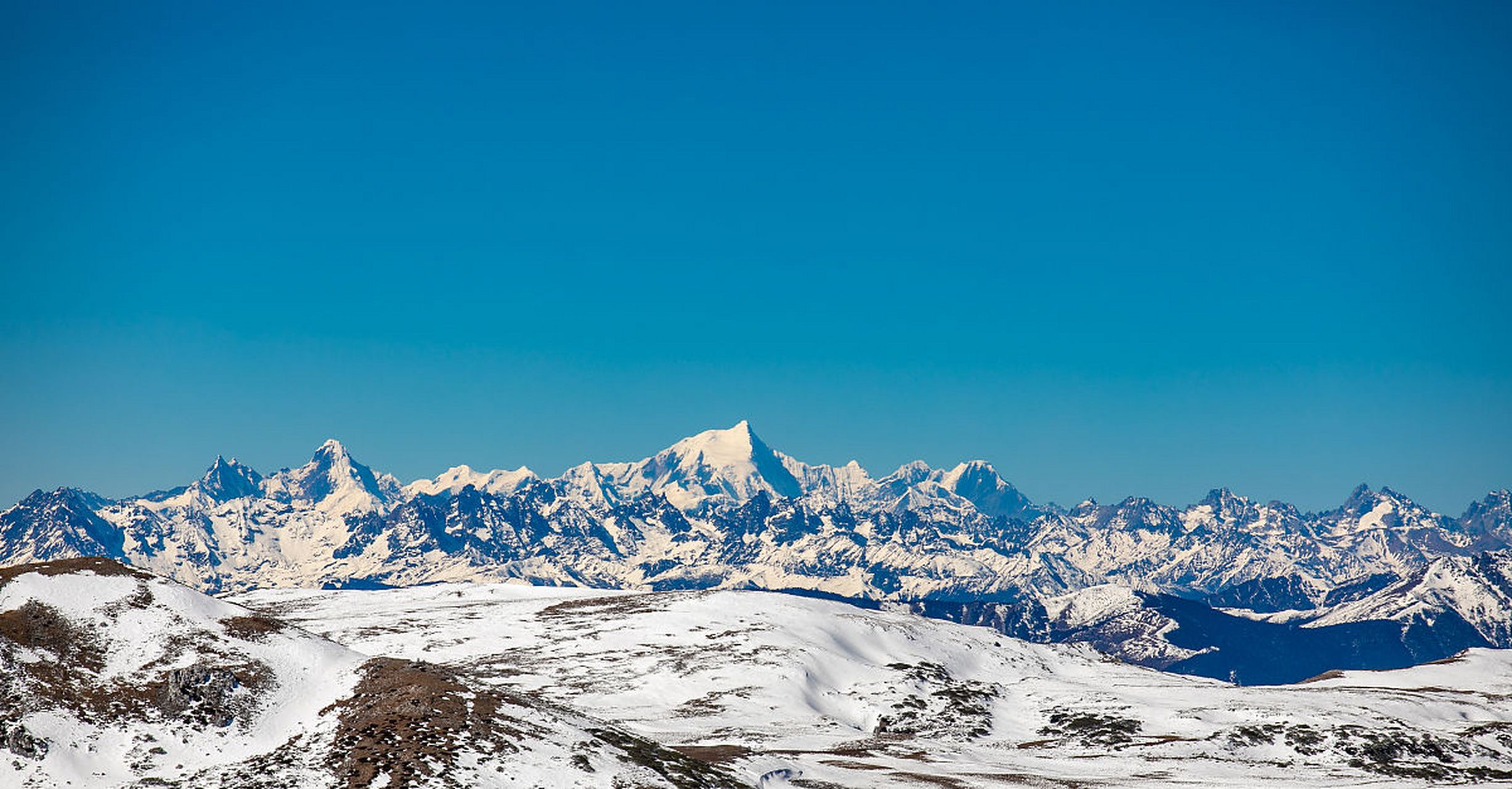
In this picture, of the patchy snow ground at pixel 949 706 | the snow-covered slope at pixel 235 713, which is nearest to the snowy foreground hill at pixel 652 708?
the snow-covered slope at pixel 235 713

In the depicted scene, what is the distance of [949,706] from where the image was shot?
142 metres

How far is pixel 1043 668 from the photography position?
185250 mm

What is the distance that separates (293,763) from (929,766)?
51.3 meters

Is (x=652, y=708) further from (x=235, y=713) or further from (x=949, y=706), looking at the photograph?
(x=235, y=713)

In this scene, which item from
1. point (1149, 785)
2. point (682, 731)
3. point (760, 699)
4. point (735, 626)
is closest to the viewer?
point (1149, 785)

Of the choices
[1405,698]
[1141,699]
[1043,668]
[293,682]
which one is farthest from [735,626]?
[293,682]

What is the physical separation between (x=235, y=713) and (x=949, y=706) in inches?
3538

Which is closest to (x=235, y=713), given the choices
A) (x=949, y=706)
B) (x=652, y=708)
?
(x=652, y=708)

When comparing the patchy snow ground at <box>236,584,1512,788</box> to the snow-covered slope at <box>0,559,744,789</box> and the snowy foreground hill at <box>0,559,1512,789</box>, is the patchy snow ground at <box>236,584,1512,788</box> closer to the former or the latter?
the snowy foreground hill at <box>0,559,1512,789</box>

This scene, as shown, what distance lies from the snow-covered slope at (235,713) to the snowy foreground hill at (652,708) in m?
0.14

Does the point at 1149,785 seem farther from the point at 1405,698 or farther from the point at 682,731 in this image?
the point at 1405,698

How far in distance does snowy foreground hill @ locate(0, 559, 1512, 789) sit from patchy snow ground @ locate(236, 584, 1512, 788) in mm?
523

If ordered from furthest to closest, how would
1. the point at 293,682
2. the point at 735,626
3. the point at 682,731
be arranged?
the point at 735,626, the point at 682,731, the point at 293,682

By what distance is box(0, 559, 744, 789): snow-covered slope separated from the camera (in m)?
62.8
